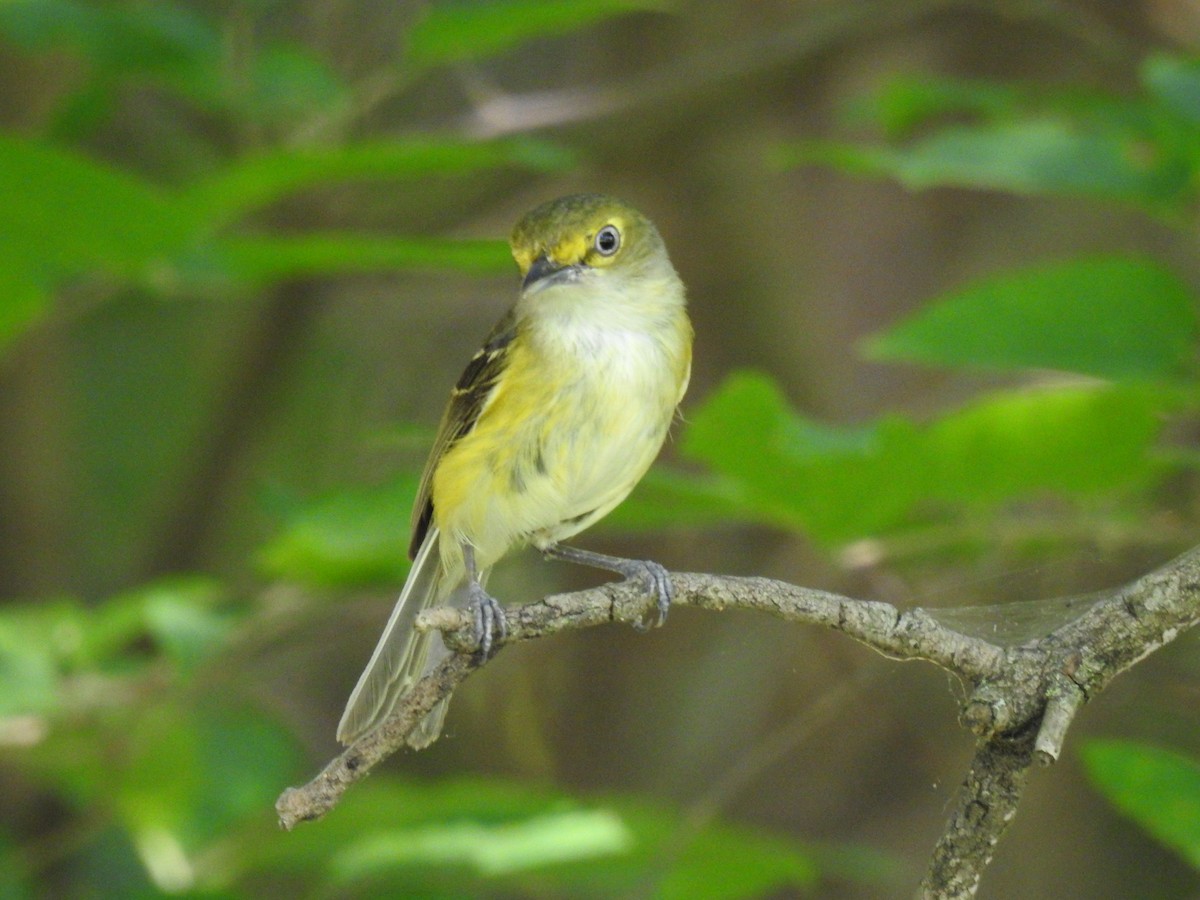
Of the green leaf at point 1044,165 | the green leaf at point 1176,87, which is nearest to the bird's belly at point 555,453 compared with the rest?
the green leaf at point 1044,165

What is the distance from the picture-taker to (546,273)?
408 cm

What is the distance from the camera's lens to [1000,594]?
149 inches

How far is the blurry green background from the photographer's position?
148 inches

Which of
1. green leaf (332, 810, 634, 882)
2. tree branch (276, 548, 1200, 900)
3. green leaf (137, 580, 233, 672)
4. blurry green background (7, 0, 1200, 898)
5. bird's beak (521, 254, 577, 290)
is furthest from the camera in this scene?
green leaf (137, 580, 233, 672)

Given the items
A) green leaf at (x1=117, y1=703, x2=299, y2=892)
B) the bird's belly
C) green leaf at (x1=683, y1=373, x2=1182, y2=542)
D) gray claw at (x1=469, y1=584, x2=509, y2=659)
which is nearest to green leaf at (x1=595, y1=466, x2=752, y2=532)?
green leaf at (x1=683, y1=373, x2=1182, y2=542)

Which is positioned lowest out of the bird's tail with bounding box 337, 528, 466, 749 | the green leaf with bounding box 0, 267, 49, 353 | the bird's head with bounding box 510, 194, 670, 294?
the bird's tail with bounding box 337, 528, 466, 749

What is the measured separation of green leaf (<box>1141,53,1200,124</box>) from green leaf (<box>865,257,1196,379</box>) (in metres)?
0.37

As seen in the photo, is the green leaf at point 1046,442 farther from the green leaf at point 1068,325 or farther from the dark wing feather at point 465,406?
the dark wing feather at point 465,406

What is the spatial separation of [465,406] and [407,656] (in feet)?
2.28

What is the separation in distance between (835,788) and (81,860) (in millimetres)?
3268

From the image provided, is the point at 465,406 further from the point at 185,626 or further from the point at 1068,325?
the point at 1068,325

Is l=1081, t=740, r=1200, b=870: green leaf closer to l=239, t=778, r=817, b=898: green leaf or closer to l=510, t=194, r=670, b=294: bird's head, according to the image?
l=239, t=778, r=817, b=898: green leaf

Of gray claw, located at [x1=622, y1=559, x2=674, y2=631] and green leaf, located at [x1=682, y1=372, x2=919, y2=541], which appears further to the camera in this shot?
green leaf, located at [x1=682, y1=372, x2=919, y2=541]

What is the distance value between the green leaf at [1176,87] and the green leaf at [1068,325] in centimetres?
37
